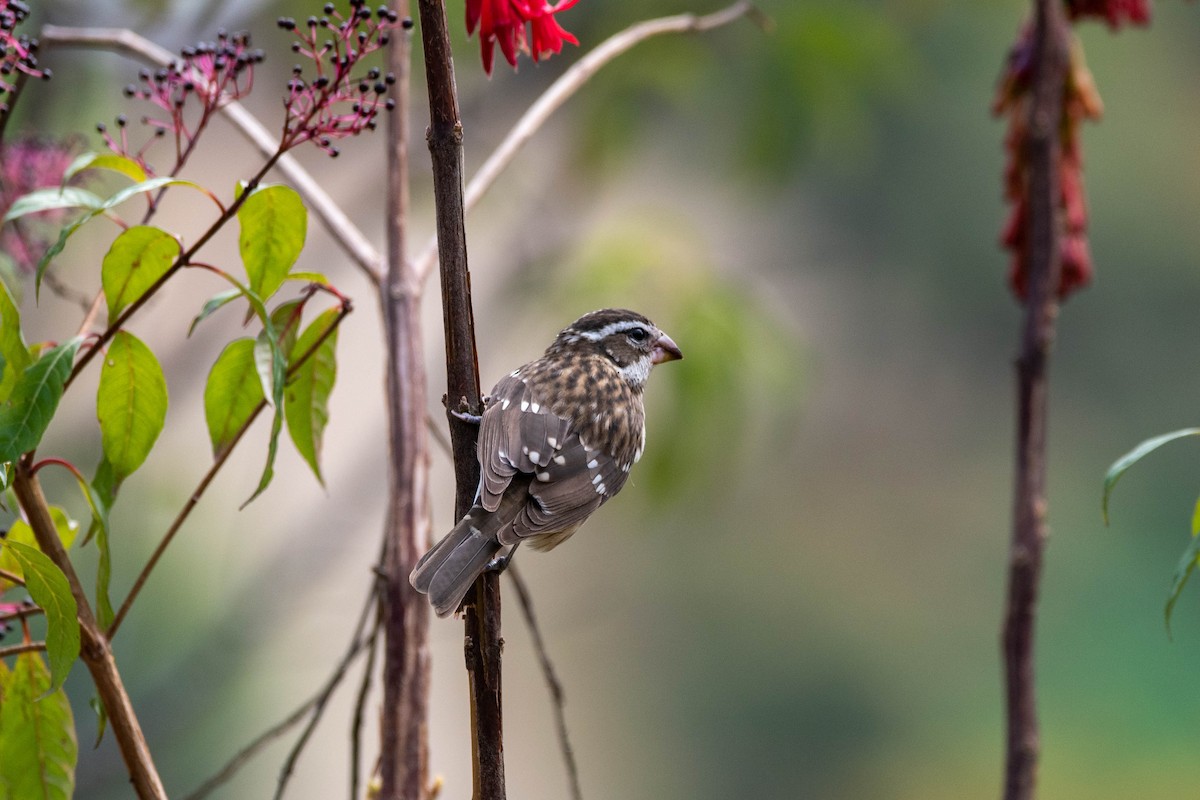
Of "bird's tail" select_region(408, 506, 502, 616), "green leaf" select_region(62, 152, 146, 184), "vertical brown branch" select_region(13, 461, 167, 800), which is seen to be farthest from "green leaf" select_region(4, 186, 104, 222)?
"bird's tail" select_region(408, 506, 502, 616)

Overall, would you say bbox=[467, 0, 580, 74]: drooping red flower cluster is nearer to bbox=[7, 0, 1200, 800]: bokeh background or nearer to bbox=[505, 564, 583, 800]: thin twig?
bbox=[505, 564, 583, 800]: thin twig

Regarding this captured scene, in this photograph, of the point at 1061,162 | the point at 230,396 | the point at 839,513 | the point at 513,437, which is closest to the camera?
the point at 230,396

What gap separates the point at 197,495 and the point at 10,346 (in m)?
0.10

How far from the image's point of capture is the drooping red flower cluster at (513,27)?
52 cm

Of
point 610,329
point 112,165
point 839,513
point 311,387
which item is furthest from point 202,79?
point 839,513

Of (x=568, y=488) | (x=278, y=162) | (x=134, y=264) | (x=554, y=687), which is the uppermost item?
(x=278, y=162)

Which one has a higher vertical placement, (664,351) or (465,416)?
(664,351)

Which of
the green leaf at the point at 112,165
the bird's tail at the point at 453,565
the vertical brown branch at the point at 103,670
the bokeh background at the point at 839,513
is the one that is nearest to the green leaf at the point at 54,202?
the green leaf at the point at 112,165

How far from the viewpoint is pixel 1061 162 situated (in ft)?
2.74

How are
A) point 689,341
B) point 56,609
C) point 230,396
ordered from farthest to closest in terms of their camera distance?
point 689,341, point 230,396, point 56,609

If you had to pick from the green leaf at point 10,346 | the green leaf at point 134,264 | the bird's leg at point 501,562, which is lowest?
the bird's leg at point 501,562

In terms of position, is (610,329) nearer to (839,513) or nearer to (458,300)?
(458,300)

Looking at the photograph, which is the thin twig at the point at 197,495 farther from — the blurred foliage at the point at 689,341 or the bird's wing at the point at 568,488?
the blurred foliage at the point at 689,341

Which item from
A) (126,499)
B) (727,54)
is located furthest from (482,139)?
(126,499)
